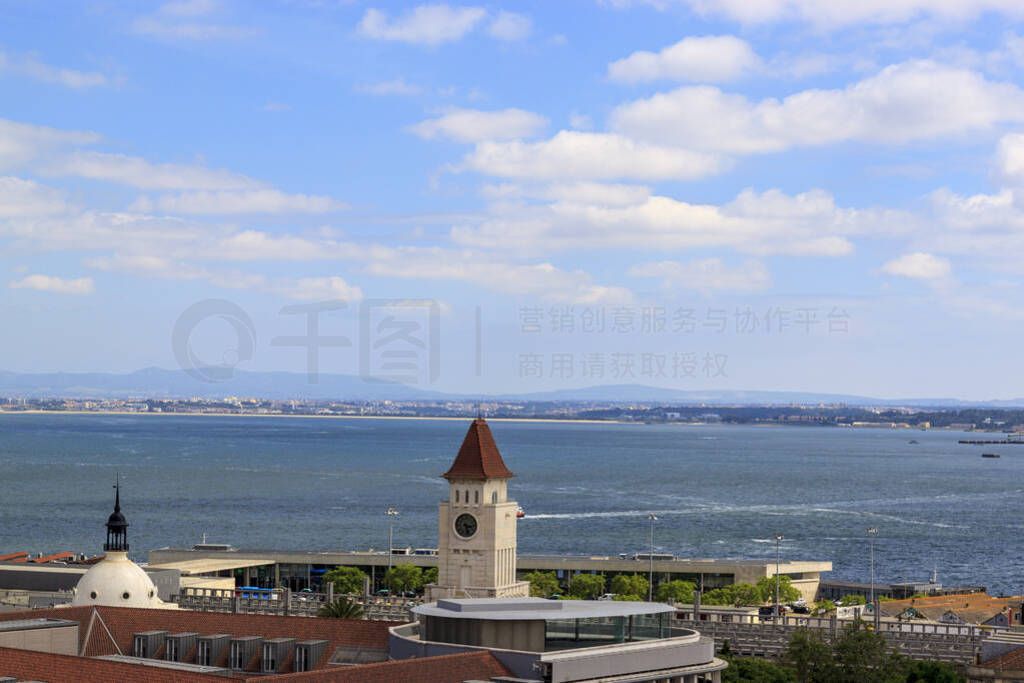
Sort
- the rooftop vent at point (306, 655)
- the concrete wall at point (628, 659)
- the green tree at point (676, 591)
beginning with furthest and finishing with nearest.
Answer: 1. the green tree at point (676, 591)
2. the rooftop vent at point (306, 655)
3. the concrete wall at point (628, 659)

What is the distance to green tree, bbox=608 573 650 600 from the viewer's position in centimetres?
11525

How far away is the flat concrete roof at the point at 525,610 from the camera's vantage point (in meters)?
46.5

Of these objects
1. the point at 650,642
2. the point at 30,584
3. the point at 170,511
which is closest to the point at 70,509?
the point at 170,511

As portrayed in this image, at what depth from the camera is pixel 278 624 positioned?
177ft

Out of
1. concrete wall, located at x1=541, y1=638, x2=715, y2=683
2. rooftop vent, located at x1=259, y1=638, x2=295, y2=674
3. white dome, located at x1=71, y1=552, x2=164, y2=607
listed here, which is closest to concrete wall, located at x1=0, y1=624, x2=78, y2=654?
rooftop vent, located at x1=259, y1=638, x2=295, y2=674

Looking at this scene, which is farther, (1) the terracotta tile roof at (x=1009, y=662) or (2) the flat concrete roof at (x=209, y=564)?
(2) the flat concrete roof at (x=209, y=564)

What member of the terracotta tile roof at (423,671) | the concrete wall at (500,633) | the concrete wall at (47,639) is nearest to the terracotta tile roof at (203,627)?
the concrete wall at (47,639)

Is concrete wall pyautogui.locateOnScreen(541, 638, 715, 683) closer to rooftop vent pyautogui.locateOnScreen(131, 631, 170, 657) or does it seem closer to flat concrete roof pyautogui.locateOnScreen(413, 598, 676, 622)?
flat concrete roof pyautogui.locateOnScreen(413, 598, 676, 622)

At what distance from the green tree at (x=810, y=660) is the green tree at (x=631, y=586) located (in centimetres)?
4555

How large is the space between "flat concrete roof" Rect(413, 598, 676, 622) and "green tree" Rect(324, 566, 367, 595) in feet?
234

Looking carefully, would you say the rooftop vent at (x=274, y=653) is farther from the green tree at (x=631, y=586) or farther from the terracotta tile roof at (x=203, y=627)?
the green tree at (x=631, y=586)

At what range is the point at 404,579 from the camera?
120375 millimetres

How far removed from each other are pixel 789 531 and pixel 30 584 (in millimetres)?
105958

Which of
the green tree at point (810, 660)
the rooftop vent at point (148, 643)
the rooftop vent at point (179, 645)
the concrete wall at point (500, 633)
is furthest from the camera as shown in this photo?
the green tree at point (810, 660)
